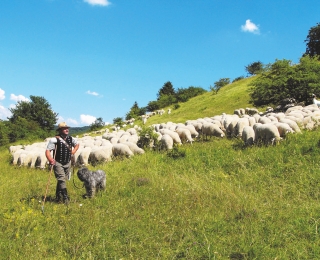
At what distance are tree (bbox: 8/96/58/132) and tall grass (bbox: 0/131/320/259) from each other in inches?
2365

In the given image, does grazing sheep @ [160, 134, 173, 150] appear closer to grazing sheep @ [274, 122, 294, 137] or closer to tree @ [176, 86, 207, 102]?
grazing sheep @ [274, 122, 294, 137]

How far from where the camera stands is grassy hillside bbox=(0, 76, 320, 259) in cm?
524

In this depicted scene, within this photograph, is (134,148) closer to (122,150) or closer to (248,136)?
(122,150)

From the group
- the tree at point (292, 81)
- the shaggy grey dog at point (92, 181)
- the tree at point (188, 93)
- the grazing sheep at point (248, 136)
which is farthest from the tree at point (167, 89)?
the shaggy grey dog at point (92, 181)

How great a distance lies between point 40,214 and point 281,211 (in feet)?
17.6

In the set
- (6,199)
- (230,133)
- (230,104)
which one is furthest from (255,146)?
(230,104)

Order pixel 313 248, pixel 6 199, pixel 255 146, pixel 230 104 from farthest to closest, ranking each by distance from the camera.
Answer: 1. pixel 230 104
2. pixel 255 146
3. pixel 6 199
4. pixel 313 248

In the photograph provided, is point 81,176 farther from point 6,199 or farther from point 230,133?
point 230,133

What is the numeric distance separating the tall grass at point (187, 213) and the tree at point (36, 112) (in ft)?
197

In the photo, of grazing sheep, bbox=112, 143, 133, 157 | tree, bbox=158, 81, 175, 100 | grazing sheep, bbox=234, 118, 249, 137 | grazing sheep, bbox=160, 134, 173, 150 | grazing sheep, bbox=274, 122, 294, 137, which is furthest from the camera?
tree, bbox=158, 81, 175, 100

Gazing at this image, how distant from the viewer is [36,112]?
218 ft

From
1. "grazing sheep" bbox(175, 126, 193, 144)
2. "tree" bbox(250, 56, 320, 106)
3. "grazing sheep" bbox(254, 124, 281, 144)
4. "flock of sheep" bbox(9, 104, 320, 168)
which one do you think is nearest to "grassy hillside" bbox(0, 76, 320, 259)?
"grazing sheep" bbox(254, 124, 281, 144)

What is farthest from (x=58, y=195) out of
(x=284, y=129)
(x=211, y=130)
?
(x=211, y=130)

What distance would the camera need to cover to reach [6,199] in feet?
26.9
